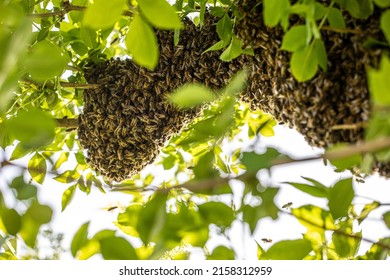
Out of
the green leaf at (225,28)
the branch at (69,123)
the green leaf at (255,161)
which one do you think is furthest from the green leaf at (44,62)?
the branch at (69,123)

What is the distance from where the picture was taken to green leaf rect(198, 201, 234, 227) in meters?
0.64

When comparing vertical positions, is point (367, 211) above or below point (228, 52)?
below

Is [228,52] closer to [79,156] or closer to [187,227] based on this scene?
[187,227]

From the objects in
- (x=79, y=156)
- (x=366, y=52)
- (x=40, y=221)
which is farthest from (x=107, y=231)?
(x=79, y=156)

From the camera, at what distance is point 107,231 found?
0.58 metres

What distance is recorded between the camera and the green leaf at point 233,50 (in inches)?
36.8

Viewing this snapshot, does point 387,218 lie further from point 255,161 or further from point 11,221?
point 11,221

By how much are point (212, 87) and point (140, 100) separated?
0.17 m

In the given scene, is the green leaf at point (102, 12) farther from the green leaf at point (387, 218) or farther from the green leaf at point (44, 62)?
the green leaf at point (387, 218)

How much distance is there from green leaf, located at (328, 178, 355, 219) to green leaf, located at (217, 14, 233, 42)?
0.38 m

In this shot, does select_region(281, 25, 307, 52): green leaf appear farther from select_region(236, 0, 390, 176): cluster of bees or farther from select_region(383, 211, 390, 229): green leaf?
select_region(383, 211, 390, 229): green leaf

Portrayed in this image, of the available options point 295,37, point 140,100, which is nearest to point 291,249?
point 295,37

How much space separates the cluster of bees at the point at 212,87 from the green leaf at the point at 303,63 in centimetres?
7

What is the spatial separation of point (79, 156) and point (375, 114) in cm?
119
